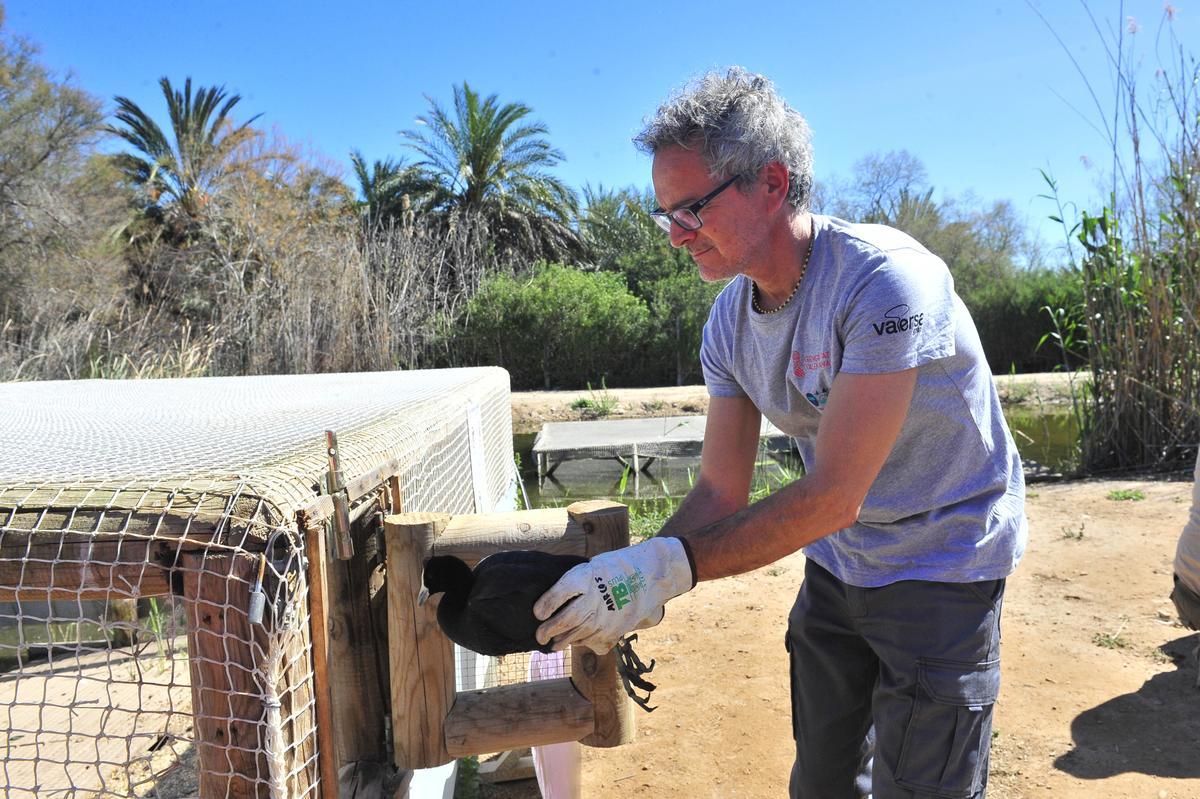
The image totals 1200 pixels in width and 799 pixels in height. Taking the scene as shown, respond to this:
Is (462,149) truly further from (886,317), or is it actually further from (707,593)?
(886,317)

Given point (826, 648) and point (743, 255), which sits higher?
point (743, 255)

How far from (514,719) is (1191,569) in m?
2.60

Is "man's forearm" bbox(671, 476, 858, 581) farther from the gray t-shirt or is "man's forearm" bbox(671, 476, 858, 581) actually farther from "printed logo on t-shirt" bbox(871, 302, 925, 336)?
"printed logo on t-shirt" bbox(871, 302, 925, 336)

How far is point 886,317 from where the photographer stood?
4.95 ft

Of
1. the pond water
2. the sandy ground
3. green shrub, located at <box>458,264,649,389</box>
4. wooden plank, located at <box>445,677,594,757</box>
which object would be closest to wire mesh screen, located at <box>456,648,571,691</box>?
the sandy ground

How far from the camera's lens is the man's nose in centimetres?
173

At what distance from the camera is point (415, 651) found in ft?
4.96

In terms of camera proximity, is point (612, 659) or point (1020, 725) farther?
point (1020, 725)

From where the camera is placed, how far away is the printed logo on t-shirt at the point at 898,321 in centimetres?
149

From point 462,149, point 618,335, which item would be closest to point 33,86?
point 462,149

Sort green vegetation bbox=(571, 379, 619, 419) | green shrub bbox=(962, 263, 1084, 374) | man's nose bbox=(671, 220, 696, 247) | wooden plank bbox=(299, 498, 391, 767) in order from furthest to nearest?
green shrub bbox=(962, 263, 1084, 374) < green vegetation bbox=(571, 379, 619, 419) < man's nose bbox=(671, 220, 696, 247) < wooden plank bbox=(299, 498, 391, 767)

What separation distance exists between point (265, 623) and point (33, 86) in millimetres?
19517

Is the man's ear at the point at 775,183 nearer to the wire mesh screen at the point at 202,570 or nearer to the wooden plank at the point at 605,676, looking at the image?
the wooden plank at the point at 605,676

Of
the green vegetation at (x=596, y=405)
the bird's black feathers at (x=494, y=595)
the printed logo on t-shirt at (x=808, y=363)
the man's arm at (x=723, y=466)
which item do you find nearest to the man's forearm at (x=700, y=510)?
the man's arm at (x=723, y=466)
